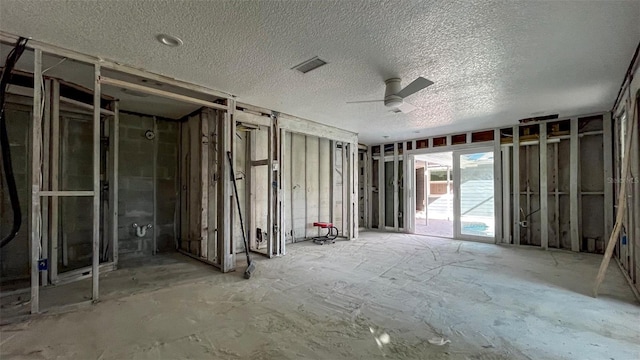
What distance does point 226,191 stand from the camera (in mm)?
4082

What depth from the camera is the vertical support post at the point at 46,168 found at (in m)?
3.33

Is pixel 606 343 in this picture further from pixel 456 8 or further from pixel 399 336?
pixel 456 8

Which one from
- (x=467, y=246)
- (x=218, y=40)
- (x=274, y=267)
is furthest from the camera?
(x=467, y=246)

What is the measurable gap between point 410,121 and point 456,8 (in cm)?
364

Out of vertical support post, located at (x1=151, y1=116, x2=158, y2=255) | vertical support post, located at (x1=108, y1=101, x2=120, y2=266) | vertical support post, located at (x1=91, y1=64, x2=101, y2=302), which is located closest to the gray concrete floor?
vertical support post, located at (x1=91, y1=64, x2=101, y2=302)

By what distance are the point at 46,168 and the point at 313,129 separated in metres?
4.12

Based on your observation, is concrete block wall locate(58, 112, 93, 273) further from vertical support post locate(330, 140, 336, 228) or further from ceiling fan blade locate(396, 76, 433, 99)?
vertical support post locate(330, 140, 336, 228)

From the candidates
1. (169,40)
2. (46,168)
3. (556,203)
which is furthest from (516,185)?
(46,168)

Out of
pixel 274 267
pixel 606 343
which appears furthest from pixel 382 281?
pixel 606 343

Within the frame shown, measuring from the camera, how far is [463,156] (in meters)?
6.76

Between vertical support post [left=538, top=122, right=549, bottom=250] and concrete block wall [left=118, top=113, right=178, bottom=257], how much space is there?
7522 mm

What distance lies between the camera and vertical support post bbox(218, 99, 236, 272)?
4.02 meters

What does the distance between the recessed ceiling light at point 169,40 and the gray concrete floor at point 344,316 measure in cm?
262

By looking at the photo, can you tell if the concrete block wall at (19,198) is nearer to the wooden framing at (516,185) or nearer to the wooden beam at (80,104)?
the wooden beam at (80,104)
